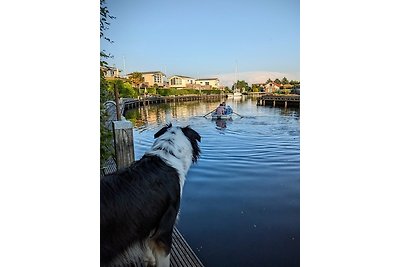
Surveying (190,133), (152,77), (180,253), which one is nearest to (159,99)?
(152,77)

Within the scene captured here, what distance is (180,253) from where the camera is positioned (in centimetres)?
133

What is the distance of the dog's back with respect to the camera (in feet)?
3.66

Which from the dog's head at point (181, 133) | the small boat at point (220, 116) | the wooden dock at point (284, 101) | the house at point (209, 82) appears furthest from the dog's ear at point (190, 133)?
the wooden dock at point (284, 101)

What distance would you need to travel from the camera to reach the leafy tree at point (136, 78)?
1.33 m

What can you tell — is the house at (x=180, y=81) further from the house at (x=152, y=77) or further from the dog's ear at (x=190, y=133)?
the dog's ear at (x=190, y=133)

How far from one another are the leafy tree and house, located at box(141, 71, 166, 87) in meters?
0.02

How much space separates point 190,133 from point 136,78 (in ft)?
1.28

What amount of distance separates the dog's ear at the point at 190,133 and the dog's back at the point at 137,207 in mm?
223

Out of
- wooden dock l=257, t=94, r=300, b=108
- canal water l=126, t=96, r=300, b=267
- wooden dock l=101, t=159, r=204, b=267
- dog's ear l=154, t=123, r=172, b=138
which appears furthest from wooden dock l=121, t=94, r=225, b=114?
wooden dock l=101, t=159, r=204, b=267

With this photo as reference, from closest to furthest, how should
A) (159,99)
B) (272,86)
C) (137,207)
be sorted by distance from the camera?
(137,207) < (272,86) < (159,99)

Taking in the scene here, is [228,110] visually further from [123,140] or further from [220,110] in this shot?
[123,140]

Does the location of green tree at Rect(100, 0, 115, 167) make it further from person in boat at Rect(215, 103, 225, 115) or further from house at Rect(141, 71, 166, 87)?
person in boat at Rect(215, 103, 225, 115)

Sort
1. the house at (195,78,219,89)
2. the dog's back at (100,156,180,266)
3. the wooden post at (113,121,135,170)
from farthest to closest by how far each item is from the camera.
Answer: the wooden post at (113,121,135,170) < the house at (195,78,219,89) < the dog's back at (100,156,180,266)
